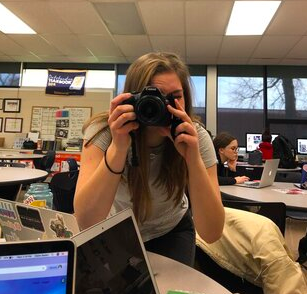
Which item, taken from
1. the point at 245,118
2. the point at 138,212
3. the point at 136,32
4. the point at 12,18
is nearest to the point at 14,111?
the point at 12,18

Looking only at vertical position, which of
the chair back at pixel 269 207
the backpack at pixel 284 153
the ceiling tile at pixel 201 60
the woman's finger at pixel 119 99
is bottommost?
the chair back at pixel 269 207

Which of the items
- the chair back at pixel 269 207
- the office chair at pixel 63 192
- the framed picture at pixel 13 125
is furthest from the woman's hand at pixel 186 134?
the framed picture at pixel 13 125

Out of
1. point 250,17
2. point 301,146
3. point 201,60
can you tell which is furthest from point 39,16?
point 301,146

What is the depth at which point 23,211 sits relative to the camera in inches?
25.2

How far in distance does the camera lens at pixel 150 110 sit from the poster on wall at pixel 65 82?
566 cm

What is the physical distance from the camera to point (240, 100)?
6414mm

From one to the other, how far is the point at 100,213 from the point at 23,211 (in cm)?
24

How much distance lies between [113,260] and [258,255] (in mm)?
626

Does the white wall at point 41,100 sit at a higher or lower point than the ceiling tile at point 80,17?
lower

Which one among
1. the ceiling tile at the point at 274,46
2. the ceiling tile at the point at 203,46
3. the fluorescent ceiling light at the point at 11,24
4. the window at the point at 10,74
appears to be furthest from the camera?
the window at the point at 10,74

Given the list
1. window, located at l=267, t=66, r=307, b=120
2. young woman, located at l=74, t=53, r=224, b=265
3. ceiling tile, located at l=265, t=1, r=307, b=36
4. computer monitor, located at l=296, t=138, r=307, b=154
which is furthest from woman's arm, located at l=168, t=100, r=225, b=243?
window, located at l=267, t=66, r=307, b=120

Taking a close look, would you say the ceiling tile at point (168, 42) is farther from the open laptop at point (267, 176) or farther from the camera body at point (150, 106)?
the camera body at point (150, 106)

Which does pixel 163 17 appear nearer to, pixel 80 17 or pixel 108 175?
pixel 80 17

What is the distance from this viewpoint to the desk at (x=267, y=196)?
1641mm
